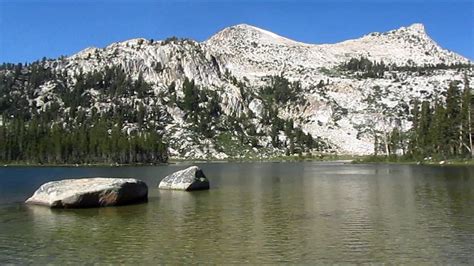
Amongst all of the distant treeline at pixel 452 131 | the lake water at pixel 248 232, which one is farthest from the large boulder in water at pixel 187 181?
the distant treeline at pixel 452 131

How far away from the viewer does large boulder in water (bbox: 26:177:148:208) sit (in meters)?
41.0

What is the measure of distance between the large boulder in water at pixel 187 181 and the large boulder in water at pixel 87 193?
1449 centimetres

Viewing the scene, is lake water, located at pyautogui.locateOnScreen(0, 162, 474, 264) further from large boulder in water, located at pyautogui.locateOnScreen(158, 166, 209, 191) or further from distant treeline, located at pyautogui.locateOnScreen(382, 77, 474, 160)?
distant treeline, located at pyautogui.locateOnScreen(382, 77, 474, 160)

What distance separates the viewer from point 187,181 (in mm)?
60062

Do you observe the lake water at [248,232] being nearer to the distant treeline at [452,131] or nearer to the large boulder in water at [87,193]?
the large boulder in water at [87,193]

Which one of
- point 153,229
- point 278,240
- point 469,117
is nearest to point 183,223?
point 153,229

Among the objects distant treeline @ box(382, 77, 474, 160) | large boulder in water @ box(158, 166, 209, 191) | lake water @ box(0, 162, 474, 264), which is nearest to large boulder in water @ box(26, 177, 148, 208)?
lake water @ box(0, 162, 474, 264)

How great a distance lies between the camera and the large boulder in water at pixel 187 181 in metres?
59.9

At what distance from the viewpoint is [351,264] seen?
20.4m

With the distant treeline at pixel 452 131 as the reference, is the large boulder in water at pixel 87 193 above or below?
below

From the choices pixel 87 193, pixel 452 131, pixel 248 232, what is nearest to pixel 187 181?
pixel 87 193

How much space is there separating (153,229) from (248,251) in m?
8.85

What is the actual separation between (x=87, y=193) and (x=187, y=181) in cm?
2013

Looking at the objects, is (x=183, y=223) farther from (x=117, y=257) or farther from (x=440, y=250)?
(x=440, y=250)
